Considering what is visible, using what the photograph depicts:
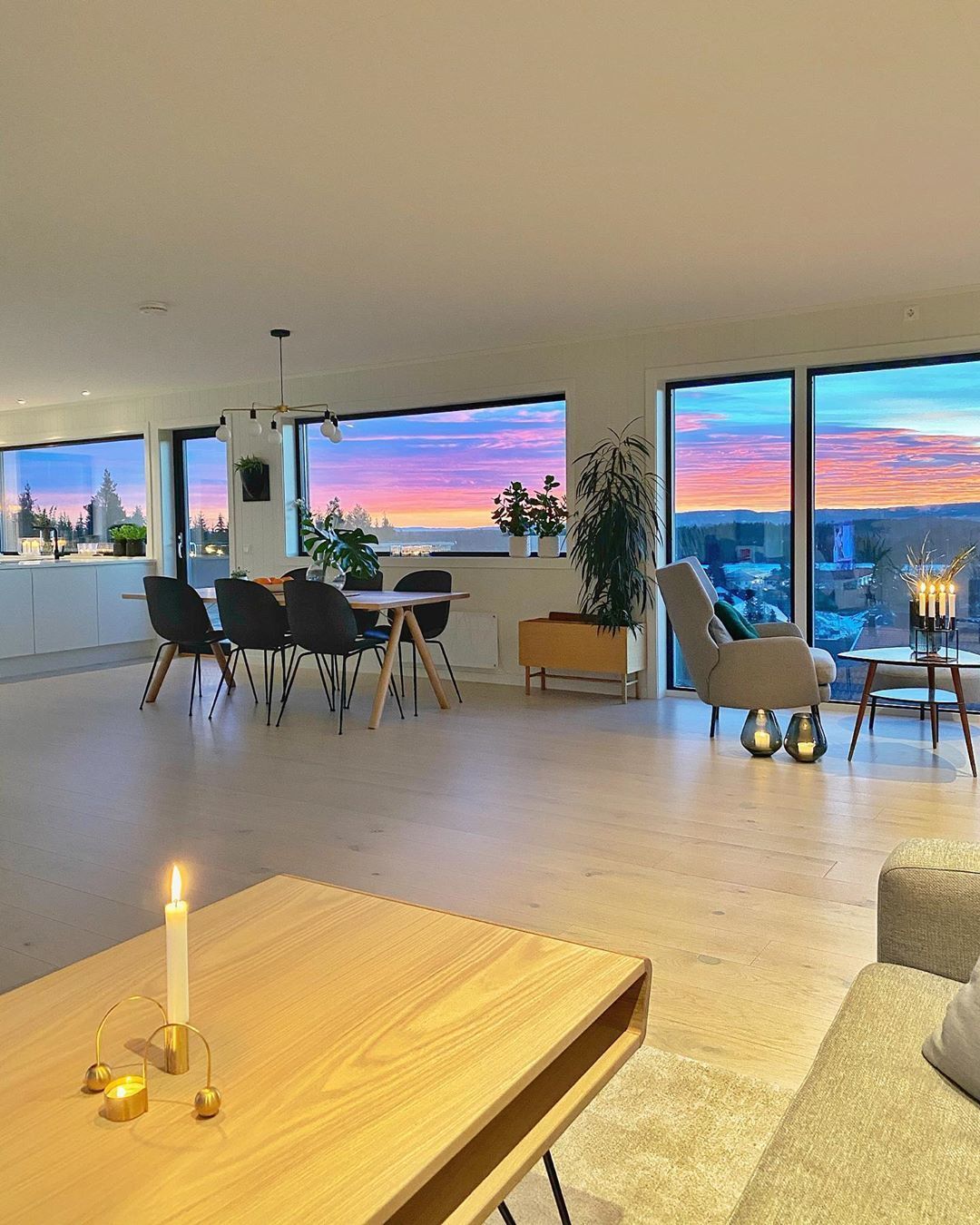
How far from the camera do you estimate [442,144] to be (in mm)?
3592

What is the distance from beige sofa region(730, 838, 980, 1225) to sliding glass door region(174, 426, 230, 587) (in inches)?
341

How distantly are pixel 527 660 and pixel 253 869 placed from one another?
12.3 ft

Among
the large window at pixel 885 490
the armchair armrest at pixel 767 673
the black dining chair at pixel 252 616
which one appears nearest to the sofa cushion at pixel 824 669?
the armchair armrest at pixel 767 673

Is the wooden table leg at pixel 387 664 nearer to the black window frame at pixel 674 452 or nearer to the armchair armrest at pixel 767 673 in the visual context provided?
the black window frame at pixel 674 452

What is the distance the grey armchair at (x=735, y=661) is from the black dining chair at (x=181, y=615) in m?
3.11

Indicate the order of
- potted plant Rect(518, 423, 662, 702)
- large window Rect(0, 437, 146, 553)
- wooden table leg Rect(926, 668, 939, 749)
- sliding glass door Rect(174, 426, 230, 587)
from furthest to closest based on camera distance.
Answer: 1. large window Rect(0, 437, 146, 553)
2. sliding glass door Rect(174, 426, 230, 587)
3. potted plant Rect(518, 423, 662, 702)
4. wooden table leg Rect(926, 668, 939, 749)

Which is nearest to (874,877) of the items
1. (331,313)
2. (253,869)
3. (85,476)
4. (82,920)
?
(253,869)

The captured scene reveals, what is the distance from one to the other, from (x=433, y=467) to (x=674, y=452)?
2.12m

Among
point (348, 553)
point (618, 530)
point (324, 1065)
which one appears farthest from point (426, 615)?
point (324, 1065)

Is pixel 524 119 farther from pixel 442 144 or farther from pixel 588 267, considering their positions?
pixel 588 267

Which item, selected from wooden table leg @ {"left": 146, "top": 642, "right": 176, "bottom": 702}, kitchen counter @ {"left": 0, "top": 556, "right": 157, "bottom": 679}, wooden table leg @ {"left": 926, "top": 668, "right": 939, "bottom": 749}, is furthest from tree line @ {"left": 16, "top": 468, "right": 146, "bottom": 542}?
wooden table leg @ {"left": 926, "top": 668, "right": 939, "bottom": 749}

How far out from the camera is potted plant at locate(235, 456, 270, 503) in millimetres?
9148

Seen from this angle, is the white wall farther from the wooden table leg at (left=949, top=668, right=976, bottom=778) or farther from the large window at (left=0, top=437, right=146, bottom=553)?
the wooden table leg at (left=949, top=668, right=976, bottom=778)

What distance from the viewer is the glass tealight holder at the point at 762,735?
5.15 metres
